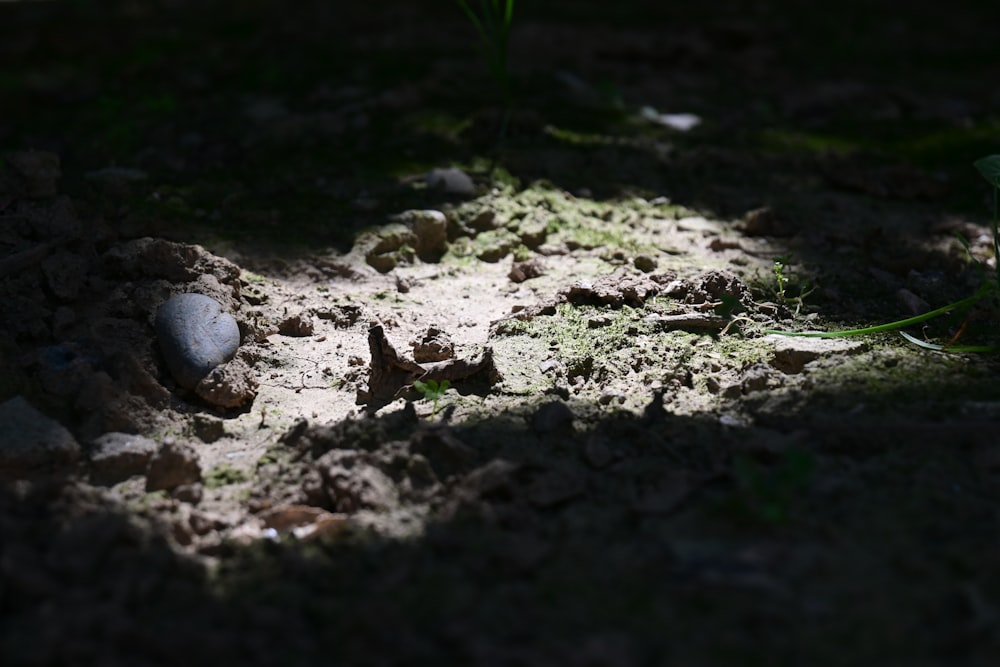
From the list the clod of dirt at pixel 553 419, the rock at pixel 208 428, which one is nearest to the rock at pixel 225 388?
the rock at pixel 208 428

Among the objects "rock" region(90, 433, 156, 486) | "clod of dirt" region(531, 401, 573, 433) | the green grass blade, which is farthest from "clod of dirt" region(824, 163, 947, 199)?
"rock" region(90, 433, 156, 486)

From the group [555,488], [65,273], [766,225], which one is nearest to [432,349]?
[555,488]

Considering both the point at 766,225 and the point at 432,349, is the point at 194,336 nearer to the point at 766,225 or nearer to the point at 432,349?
the point at 432,349

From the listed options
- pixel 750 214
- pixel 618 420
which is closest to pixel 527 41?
pixel 750 214

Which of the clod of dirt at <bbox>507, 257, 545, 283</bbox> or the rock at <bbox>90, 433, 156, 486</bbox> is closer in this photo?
the rock at <bbox>90, 433, 156, 486</bbox>

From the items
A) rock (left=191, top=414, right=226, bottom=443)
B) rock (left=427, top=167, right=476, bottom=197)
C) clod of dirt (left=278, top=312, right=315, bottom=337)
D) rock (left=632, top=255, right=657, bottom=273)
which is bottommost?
rock (left=191, top=414, right=226, bottom=443)

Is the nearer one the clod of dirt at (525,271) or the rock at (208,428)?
the rock at (208,428)

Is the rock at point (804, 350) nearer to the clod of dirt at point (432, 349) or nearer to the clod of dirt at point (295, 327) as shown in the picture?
the clod of dirt at point (432, 349)

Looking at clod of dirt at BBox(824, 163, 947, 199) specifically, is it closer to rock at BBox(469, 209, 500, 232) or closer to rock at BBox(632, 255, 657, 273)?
rock at BBox(632, 255, 657, 273)
